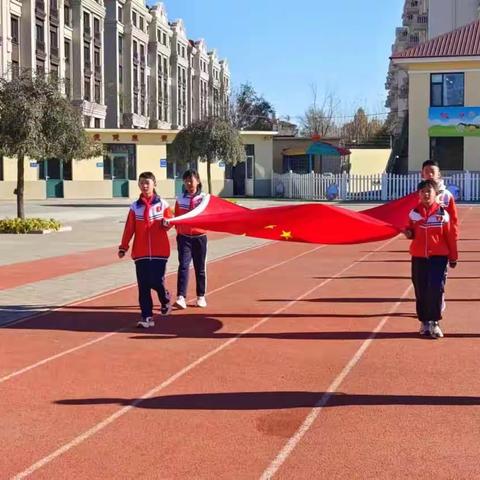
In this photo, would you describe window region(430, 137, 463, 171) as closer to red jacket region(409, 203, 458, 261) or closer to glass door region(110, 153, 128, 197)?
glass door region(110, 153, 128, 197)

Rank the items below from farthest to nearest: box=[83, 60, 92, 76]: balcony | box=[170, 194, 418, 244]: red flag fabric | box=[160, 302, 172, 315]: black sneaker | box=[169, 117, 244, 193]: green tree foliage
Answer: box=[83, 60, 92, 76]: balcony < box=[169, 117, 244, 193]: green tree foliage < box=[160, 302, 172, 315]: black sneaker < box=[170, 194, 418, 244]: red flag fabric

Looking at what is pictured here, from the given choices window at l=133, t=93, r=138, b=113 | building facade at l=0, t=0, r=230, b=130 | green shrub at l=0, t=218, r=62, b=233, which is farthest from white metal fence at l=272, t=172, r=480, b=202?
→ window at l=133, t=93, r=138, b=113

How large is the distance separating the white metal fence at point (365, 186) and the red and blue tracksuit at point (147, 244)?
3449cm

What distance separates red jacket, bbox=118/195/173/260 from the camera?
32.0 feet

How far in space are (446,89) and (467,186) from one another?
673 centimetres

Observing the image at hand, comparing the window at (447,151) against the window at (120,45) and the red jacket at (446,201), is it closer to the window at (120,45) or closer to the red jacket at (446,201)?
the red jacket at (446,201)

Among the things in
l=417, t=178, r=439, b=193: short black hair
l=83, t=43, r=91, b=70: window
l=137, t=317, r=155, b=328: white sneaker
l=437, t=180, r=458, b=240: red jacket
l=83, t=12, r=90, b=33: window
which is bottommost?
l=137, t=317, r=155, b=328: white sneaker

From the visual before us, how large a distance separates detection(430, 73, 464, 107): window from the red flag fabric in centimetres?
3847

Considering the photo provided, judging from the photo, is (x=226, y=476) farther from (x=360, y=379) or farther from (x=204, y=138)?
(x=204, y=138)

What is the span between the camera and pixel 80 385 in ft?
23.3

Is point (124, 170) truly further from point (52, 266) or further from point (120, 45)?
point (120, 45)

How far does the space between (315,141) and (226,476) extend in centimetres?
4940

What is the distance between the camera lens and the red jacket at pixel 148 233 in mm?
9758

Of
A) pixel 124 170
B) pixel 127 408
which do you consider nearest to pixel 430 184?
pixel 127 408
